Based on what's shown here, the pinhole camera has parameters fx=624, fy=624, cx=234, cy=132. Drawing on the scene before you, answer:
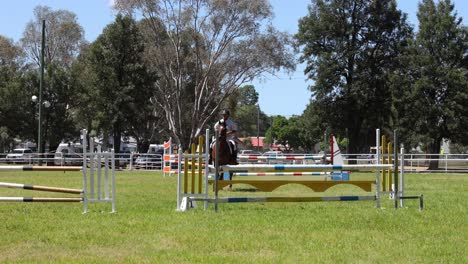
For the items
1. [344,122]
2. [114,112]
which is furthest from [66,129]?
[344,122]

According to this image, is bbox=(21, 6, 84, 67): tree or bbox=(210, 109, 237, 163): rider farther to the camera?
bbox=(21, 6, 84, 67): tree

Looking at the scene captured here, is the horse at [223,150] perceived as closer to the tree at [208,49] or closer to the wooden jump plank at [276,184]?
the wooden jump plank at [276,184]

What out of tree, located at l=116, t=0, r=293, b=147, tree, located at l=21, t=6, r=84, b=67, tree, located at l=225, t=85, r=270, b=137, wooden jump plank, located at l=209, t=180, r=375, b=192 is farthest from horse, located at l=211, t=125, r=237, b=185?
tree, located at l=225, t=85, r=270, b=137

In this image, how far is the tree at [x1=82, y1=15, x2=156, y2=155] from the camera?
51.1 meters

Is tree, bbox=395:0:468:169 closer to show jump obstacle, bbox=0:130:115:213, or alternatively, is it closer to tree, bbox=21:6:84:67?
tree, bbox=21:6:84:67

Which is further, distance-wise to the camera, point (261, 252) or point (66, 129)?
point (66, 129)

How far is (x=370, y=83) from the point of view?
170ft

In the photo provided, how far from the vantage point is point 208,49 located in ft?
171

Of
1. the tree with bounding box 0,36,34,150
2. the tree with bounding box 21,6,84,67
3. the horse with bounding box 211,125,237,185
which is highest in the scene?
the tree with bounding box 21,6,84,67

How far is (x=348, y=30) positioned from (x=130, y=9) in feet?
59.4

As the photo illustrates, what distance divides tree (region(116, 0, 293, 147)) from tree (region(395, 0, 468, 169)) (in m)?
10.1

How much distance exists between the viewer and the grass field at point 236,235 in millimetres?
6711

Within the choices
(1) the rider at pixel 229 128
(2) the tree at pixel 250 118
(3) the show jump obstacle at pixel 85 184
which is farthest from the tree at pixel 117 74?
(2) the tree at pixel 250 118

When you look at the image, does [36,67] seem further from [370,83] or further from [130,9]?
[370,83]
